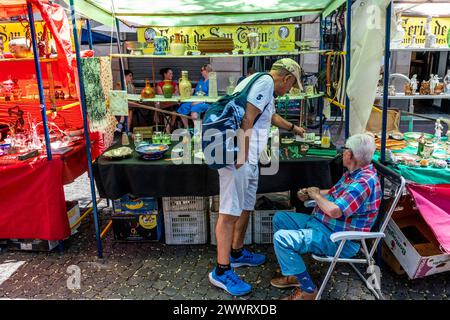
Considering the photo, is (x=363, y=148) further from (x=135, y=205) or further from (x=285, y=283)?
(x=135, y=205)

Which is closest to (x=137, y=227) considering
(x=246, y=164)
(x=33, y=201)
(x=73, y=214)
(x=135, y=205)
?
(x=135, y=205)

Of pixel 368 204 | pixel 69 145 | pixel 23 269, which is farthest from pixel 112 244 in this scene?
pixel 368 204

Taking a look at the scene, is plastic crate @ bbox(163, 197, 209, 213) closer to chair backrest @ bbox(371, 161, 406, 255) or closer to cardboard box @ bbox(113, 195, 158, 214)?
cardboard box @ bbox(113, 195, 158, 214)

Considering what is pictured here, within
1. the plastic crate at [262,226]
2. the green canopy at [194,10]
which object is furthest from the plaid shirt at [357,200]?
the green canopy at [194,10]

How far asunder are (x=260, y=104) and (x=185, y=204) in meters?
1.44

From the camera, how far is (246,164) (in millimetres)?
2830

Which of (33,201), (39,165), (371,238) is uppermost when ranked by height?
(39,165)

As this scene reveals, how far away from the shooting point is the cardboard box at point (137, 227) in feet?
12.1

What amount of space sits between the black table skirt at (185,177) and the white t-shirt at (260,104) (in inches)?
20.3

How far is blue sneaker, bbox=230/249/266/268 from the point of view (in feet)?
10.9

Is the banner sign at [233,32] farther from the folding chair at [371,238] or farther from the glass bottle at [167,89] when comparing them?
the folding chair at [371,238]

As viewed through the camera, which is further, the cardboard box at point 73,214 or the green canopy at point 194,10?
the green canopy at point 194,10
